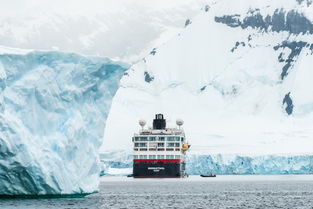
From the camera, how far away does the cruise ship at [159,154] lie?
380 feet

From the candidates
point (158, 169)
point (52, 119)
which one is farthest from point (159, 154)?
point (52, 119)

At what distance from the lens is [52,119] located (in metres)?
44.1

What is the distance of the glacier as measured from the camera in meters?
41.4

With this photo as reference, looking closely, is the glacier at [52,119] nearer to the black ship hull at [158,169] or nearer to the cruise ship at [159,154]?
the black ship hull at [158,169]

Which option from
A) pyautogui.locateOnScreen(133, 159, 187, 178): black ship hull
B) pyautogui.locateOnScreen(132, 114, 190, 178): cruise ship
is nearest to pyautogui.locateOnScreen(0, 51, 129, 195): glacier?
pyautogui.locateOnScreen(133, 159, 187, 178): black ship hull

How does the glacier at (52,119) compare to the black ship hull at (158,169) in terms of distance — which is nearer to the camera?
the glacier at (52,119)

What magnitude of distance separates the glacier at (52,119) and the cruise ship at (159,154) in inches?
2677

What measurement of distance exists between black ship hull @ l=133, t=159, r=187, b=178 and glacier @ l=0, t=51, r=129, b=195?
67.9 metres

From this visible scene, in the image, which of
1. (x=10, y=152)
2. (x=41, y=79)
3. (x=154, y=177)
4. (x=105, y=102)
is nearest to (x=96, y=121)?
(x=105, y=102)

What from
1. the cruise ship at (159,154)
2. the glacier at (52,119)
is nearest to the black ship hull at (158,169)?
the cruise ship at (159,154)

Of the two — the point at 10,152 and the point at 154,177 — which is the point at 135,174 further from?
the point at 10,152

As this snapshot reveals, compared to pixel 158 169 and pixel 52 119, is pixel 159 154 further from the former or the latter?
pixel 52 119

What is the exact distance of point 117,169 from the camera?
495 ft

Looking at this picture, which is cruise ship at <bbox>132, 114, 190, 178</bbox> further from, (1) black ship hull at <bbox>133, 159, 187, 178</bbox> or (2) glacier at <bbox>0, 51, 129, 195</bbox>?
(2) glacier at <bbox>0, 51, 129, 195</bbox>
